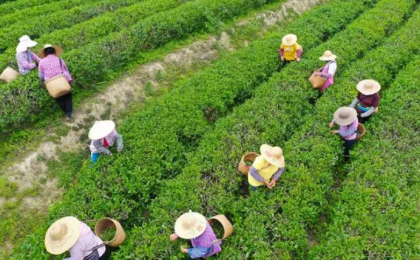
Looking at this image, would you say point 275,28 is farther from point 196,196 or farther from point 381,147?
point 196,196

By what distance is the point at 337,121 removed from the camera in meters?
7.06

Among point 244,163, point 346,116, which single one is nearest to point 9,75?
point 244,163

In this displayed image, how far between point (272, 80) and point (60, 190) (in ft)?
21.6

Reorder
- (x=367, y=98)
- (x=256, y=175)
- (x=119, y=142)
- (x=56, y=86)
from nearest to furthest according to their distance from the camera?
(x=256, y=175)
(x=119, y=142)
(x=367, y=98)
(x=56, y=86)

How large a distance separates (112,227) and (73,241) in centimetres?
117

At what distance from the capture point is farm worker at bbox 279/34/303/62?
996 cm

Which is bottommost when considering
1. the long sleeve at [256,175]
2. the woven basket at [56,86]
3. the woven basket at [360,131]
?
the woven basket at [360,131]

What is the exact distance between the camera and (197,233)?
17.0 ft

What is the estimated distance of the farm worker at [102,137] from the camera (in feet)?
21.5

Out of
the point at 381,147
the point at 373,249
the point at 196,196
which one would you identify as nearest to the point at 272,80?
the point at 381,147

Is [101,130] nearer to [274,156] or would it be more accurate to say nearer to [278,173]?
[274,156]

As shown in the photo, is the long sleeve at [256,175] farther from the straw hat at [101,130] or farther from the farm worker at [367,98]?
the farm worker at [367,98]

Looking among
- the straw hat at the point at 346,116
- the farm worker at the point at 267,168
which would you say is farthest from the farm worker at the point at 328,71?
the farm worker at the point at 267,168

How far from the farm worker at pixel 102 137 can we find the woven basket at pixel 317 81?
5651mm
